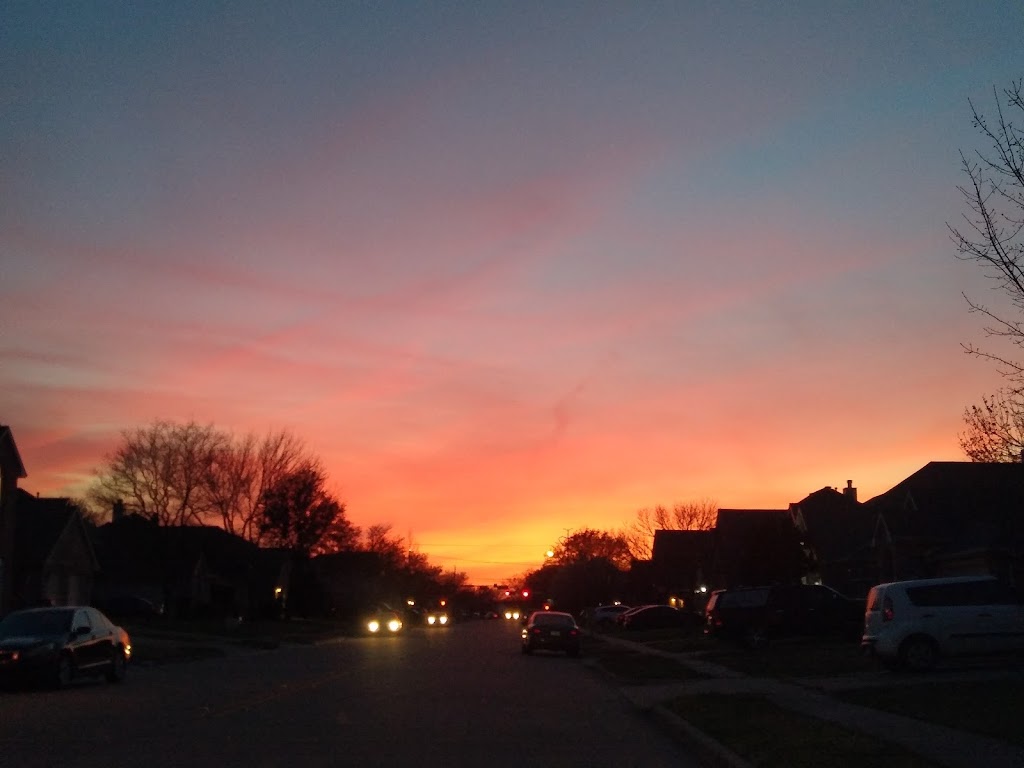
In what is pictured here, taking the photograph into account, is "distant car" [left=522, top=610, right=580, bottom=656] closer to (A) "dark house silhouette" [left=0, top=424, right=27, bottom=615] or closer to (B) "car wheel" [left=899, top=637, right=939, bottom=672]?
(B) "car wheel" [left=899, top=637, right=939, bottom=672]

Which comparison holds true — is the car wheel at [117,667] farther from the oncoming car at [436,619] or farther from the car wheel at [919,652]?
the oncoming car at [436,619]

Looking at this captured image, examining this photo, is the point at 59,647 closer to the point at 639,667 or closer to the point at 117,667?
the point at 117,667

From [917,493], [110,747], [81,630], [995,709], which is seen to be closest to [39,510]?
[81,630]

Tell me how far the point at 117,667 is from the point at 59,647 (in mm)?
2748

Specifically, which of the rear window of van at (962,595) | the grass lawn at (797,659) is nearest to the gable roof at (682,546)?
the grass lawn at (797,659)

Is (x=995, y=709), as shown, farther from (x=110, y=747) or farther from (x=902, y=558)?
(x=902, y=558)

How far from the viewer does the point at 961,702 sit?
54.6 feet

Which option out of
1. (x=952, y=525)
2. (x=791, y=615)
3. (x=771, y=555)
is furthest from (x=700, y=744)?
(x=952, y=525)

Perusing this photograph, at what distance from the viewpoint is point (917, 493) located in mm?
49000

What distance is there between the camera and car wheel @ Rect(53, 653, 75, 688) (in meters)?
22.4

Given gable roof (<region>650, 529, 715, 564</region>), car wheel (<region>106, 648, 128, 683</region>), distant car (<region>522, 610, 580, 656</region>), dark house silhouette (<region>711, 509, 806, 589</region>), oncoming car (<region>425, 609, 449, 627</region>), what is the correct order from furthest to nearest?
oncoming car (<region>425, 609, 449, 627</region>)
gable roof (<region>650, 529, 715, 564</region>)
dark house silhouette (<region>711, 509, 806, 589</region>)
distant car (<region>522, 610, 580, 656</region>)
car wheel (<region>106, 648, 128, 683</region>)

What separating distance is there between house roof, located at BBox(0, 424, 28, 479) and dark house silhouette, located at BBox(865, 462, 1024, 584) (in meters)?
33.7

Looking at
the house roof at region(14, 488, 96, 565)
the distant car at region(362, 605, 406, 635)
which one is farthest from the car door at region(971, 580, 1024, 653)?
the distant car at region(362, 605, 406, 635)

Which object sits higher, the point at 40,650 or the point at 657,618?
the point at 657,618
